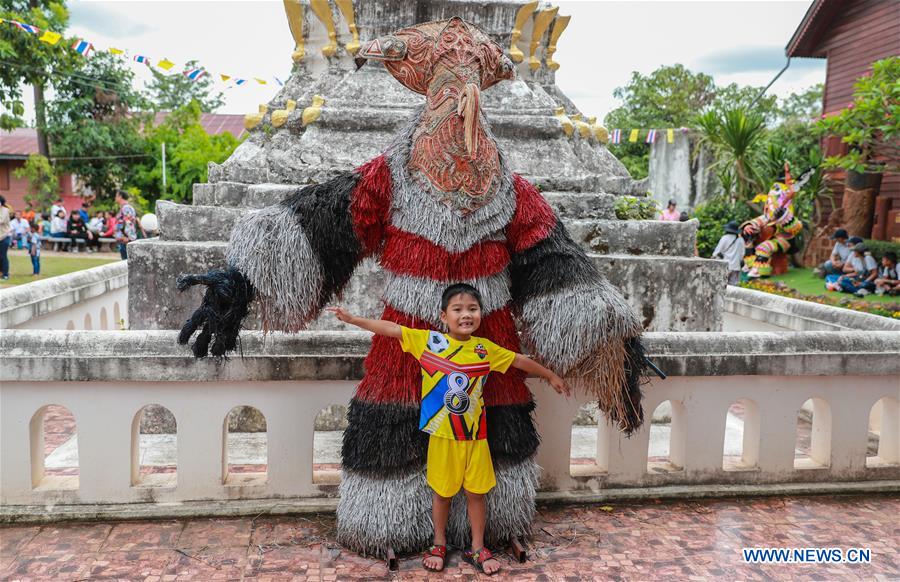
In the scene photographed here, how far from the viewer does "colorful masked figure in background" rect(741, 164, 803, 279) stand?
1653cm

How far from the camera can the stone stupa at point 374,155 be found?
4.52 meters

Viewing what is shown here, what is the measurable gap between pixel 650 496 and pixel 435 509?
4.29 feet

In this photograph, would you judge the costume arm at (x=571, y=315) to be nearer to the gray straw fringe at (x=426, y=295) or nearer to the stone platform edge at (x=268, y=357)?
the gray straw fringe at (x=426, y=295)

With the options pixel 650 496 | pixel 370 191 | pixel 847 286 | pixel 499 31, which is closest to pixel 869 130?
pixel 847 286

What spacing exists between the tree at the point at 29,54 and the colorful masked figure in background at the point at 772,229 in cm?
1813

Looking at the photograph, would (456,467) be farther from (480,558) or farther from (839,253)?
(839,253)

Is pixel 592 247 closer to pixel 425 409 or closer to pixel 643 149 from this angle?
pixel 425 409

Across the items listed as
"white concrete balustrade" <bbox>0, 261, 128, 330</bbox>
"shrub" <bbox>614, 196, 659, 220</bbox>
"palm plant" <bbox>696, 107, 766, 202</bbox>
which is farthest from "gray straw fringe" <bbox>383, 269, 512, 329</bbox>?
"palm plant" <bbox>696, 107, 766, 202</bbox>

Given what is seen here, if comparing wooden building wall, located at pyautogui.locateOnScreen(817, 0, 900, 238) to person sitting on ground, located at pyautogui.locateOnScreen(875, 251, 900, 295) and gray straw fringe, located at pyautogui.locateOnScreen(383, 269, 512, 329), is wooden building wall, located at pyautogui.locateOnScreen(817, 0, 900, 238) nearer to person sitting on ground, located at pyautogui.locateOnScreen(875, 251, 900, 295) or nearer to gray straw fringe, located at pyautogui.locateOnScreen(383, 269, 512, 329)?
person sitting on ground, located at pyautogui.locateOnScreen(875, 251, 900, 295)

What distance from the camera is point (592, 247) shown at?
16.3ft

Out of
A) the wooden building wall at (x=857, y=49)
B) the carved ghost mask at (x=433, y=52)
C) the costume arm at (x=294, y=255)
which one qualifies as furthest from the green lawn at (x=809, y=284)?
the costume arm at (x=294, y=255)

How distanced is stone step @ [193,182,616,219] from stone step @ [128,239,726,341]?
1.32ft

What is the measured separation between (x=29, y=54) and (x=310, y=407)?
20.5 metres

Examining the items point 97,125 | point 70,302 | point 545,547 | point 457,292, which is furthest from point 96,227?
point 545,547
